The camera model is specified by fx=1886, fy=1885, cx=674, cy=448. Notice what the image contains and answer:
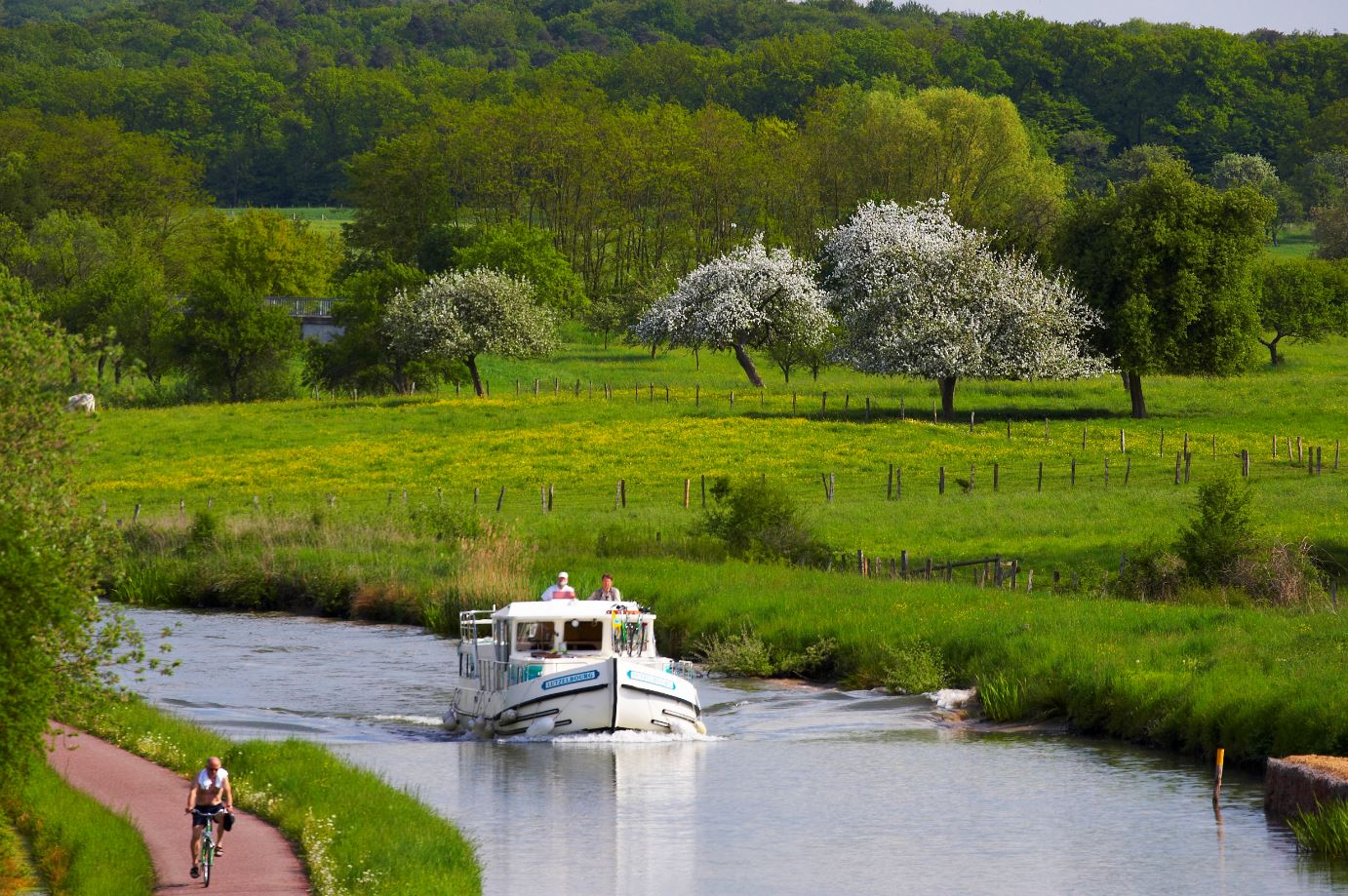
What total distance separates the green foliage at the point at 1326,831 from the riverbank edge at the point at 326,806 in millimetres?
11821

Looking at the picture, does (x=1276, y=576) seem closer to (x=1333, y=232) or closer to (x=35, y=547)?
(x=35, y=547)

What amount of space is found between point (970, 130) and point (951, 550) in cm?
9676

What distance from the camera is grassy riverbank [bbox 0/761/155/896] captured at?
70.2 feet

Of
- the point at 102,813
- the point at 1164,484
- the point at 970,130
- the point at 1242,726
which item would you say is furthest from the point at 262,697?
the point at 970,130

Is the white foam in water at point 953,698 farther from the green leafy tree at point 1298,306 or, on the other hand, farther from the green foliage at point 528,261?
the green foliage at point 528,261

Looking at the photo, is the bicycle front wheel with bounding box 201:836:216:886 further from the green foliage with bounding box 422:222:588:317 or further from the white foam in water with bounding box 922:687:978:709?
A: the green foliage with bounding box 422:222:588:317

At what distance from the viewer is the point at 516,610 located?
3688 cm

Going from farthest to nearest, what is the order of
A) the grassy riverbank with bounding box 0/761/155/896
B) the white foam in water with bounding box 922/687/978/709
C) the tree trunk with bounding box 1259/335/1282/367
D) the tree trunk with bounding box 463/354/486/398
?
the tree trunk with bounding box 1259/335/1282/367
the tree trunk with bounding box 463/354/486/398
the white foam in water with bounding box 922/687/978/709
the grassy riverbank with bounding box 0/761/155/896

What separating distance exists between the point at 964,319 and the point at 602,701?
6487 centimetres

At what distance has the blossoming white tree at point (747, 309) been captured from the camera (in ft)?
377

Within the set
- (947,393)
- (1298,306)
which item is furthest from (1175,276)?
(1298,306)

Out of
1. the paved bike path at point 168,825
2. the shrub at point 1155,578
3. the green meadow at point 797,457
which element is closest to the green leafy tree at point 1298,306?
the green meadow at point 797,457

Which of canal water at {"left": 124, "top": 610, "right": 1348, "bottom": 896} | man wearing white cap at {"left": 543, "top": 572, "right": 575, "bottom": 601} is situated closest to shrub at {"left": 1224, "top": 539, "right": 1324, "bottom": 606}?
canal water at {"left": 124, "top": 610, "right": 1348, "bottom": 896}

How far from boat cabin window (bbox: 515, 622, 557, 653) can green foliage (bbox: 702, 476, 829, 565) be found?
1834cm
